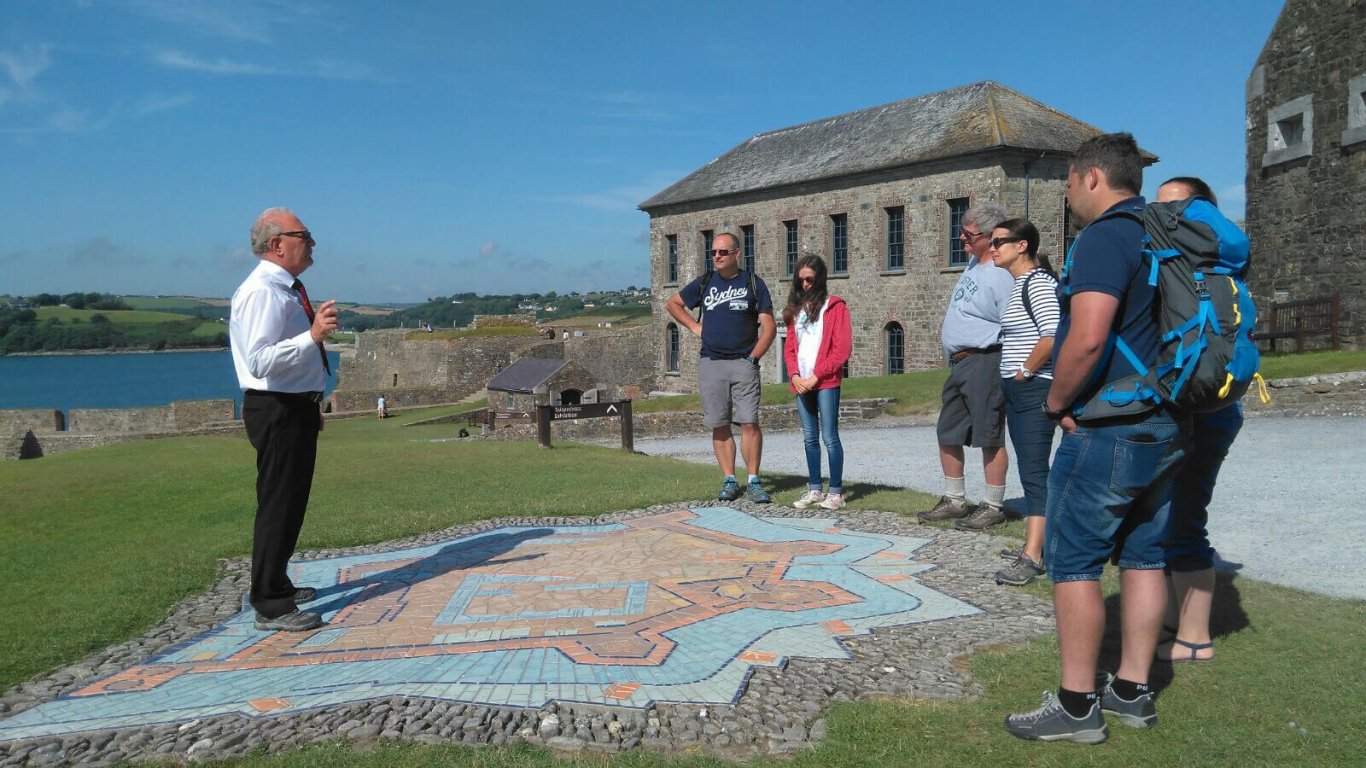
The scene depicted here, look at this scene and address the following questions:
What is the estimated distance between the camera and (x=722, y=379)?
26.5 feet

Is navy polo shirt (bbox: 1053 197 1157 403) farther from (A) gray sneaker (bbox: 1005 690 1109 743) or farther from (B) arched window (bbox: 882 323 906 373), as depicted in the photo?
(B) arched window (bbox: 882 323 906 373)

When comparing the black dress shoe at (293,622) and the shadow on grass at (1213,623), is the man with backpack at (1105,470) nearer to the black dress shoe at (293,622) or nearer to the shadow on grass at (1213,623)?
the shadow on grass at (1213,623)

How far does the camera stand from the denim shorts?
3178 millimetres

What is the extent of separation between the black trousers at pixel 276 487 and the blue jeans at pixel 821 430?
13.2 feet

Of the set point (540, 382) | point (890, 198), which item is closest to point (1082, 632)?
point (540, 382)

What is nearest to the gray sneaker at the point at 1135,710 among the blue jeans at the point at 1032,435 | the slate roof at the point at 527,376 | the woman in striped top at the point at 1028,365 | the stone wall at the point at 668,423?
the woman in striped top at the point at 1028,365

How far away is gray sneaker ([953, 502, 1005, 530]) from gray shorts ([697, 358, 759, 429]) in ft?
6.74

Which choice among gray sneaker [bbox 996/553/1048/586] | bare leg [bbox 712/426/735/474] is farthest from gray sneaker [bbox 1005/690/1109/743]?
bare leg [bbox 712/426/735/474]

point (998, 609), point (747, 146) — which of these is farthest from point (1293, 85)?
point (747, 146)

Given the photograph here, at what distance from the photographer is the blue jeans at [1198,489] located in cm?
389

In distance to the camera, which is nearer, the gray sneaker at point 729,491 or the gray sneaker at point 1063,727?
the gray sneaker at point 1063,727

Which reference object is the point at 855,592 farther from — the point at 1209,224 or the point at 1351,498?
the point at 1351,498

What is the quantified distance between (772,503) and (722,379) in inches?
45.8

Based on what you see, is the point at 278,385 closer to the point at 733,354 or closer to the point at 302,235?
the point at 302,235
